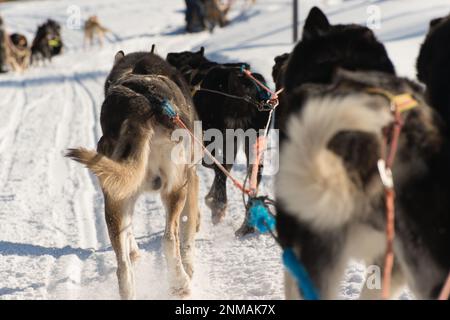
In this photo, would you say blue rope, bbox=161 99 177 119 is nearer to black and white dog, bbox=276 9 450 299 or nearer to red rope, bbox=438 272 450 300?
black and white dog, bbox=276 9 450 299

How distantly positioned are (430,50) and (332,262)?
155 cm

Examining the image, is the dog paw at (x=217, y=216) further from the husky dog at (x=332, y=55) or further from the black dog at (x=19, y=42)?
the black dog at (x=19, y=42)

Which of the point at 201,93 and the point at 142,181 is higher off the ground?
the point at 201,93

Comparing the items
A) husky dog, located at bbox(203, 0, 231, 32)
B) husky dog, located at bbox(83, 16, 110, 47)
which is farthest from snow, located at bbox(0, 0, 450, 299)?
husky dog, located at bbox(203, 0, 231, 32)

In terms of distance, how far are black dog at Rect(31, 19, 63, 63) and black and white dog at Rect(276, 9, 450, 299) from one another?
16710 millimetres

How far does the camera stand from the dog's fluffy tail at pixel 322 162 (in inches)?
76.2

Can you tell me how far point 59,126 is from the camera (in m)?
9.15

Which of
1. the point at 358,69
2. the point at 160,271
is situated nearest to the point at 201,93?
the point at 160,271

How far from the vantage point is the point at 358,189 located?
6.61 ft

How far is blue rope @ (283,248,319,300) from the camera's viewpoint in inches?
82.4

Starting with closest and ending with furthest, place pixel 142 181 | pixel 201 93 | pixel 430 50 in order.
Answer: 1. pixel 430 50
2. pixel 142 181
3. pixel 201 93

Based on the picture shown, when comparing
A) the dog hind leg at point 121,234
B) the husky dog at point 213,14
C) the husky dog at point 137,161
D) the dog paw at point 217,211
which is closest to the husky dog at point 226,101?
the dog paw at point 217,211

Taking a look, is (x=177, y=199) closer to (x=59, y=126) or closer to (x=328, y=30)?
(x=328, y=30)

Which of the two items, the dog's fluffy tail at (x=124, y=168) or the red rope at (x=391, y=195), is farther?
the dog's fluffy tail at (x=124, y=168)
